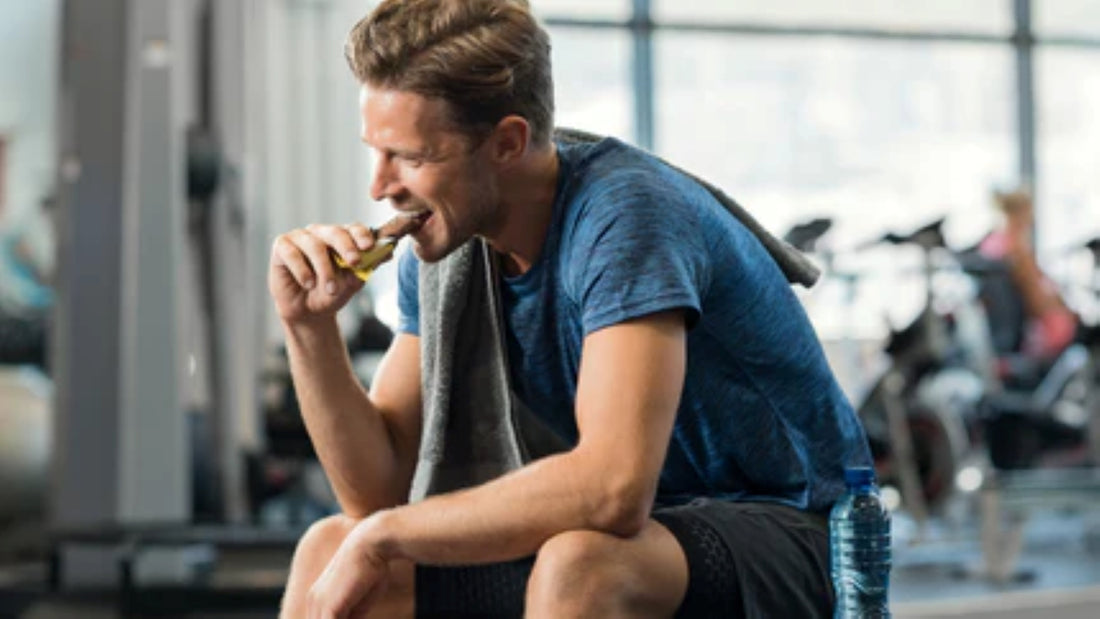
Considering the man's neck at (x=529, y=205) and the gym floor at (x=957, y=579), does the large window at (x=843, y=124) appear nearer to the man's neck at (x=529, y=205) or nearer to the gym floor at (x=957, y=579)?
the gym floor at (x=957, y=579)

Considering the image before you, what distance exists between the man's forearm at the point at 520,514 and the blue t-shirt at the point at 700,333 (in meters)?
0.13

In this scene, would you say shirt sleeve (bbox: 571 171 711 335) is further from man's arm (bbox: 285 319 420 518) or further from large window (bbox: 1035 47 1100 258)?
large window (bbox: 1035 47 1100 258)

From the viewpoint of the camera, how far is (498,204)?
1.32 m

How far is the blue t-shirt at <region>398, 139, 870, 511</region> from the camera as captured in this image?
1253mm

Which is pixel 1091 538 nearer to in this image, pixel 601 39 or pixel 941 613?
pixel 941 613

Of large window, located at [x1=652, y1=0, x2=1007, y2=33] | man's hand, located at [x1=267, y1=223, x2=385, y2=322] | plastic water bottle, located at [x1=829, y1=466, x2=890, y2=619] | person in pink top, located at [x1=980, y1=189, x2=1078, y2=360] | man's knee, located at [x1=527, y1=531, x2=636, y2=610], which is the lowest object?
person in pink top, located at [x1=980, y1=189, x2=1078, y2=360]

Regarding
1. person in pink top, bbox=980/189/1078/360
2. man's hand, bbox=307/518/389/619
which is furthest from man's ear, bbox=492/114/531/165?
person in pink top, bbox=980/189/1078/360

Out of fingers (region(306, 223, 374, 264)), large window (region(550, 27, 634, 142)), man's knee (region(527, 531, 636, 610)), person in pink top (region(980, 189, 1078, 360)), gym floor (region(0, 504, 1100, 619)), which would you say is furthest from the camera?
large window (region(550, 27, 634, 142))

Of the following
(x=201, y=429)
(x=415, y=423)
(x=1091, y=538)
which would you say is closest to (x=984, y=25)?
(x=1091, y=538)

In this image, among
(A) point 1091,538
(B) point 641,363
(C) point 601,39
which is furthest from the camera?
(C) point 601,39

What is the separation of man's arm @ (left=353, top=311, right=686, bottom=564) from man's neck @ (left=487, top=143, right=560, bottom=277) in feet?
0.53

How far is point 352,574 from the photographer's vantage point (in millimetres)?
1236

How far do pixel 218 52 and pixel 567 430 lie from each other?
147 inches

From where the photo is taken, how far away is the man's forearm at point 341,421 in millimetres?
1388
